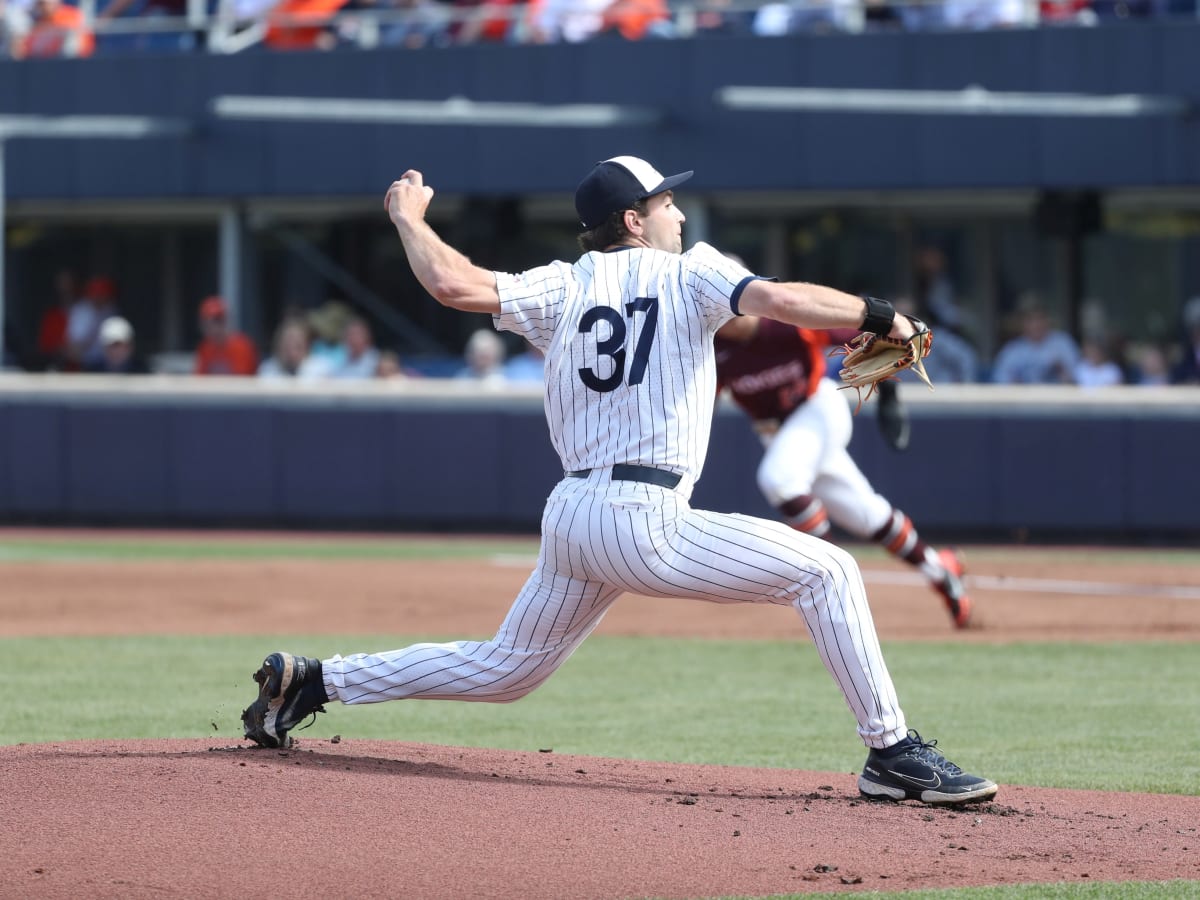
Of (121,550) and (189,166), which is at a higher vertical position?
(189,166)

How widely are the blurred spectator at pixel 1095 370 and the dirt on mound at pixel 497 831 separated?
1007 cm

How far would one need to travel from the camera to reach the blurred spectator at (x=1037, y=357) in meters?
15.2

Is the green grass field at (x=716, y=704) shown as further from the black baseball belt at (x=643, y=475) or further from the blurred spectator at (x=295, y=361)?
the blurred spectator at (x=295, y=361)

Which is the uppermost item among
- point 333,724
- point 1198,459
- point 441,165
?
point 441,165

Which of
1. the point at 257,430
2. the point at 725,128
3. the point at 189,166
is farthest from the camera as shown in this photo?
the point at 189,166

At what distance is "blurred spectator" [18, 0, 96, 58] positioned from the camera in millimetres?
18938

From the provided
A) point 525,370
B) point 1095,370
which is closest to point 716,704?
point 1095,370

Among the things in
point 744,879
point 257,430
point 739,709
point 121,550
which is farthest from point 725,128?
point 744,879

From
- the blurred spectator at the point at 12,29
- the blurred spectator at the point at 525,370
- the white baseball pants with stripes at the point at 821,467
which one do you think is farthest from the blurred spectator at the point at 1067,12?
the blurred spectator at the point at 12,29

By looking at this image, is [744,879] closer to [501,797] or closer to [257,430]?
[501,797]

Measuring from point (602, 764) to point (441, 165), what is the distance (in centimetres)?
1331

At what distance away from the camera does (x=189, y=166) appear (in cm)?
1883

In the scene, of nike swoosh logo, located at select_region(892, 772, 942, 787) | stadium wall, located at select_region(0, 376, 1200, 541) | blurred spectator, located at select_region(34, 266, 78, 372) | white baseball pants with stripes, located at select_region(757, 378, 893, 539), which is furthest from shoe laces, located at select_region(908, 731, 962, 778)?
blurred spectator, located at select_region(34, 266, 78, 372)

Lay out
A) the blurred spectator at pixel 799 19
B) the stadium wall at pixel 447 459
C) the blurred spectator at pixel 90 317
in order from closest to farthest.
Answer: the stadium wall at pixel 447 459 → the blurred spectator at pixel 799 19 → the blurred spectator at pixel 90 317
